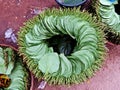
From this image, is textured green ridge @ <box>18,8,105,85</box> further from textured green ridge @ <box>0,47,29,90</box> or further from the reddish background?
the reddish background

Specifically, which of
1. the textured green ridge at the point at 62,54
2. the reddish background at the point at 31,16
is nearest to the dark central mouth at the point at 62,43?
the textured green ridge at the point at 62,54

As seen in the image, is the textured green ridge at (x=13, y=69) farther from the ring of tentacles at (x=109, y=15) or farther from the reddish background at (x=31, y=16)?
the ring of tentacles at (x=109, y=15)

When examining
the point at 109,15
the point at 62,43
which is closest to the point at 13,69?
the point at 62,43

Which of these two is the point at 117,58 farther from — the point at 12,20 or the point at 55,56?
the point at 12,20

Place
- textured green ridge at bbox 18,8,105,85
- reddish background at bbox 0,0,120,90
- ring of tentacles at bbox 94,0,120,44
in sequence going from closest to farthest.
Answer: textured green ridge at bbox 18,8,105,85, ring of tentacles at bbox 94,0,120,44, reddish background at bbox 0,0,120,90

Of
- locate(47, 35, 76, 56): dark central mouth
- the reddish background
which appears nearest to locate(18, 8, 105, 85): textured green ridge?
locate(47, 35, 76, 56): dark central mouth

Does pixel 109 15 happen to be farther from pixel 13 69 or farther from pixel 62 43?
pixel 13 69
